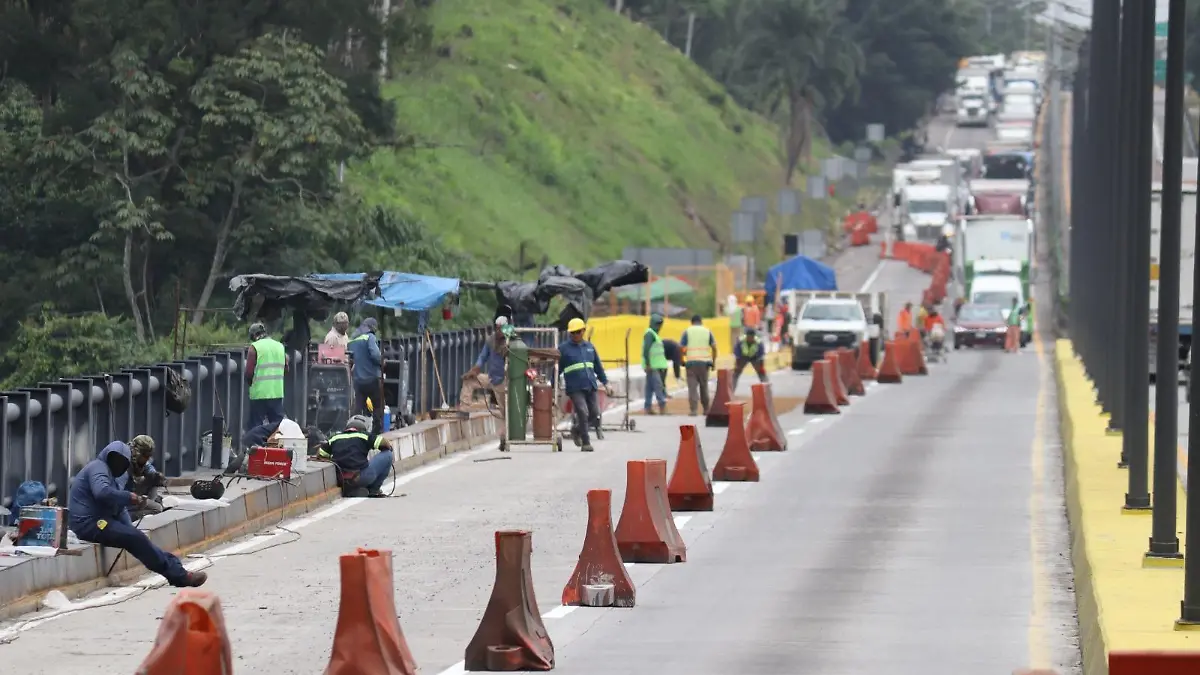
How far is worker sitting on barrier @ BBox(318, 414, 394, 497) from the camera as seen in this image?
76.7 ft

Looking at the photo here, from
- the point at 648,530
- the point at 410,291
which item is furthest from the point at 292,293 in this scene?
the point at 648,530

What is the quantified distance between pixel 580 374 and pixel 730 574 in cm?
1143

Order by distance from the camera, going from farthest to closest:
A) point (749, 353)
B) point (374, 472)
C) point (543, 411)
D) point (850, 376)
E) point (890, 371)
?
1. point (890, 371)
2. point (850, 376)
3. point (749, 353)
4. point (543, 411)
5. point (374, 472)

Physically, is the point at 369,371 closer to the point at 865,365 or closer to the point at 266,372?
the point at 266,372

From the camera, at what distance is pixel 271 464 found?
2166 cm

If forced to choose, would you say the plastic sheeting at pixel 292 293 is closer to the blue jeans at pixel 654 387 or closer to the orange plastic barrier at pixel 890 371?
the blue jeans at pixel 654 387

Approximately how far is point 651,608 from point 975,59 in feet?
588

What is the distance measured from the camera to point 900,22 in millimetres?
169500

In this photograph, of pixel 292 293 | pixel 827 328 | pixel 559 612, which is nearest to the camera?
pixel 559 612

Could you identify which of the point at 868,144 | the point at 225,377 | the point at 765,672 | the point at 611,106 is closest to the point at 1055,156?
the point at 868,144

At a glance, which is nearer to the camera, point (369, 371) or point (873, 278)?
point (369, 371)

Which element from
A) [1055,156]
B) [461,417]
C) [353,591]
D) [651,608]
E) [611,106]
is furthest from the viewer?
[1055,156]

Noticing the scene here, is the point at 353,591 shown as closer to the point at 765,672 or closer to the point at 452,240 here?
the point at 765,672

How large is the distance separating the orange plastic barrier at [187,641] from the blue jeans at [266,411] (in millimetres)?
14620
